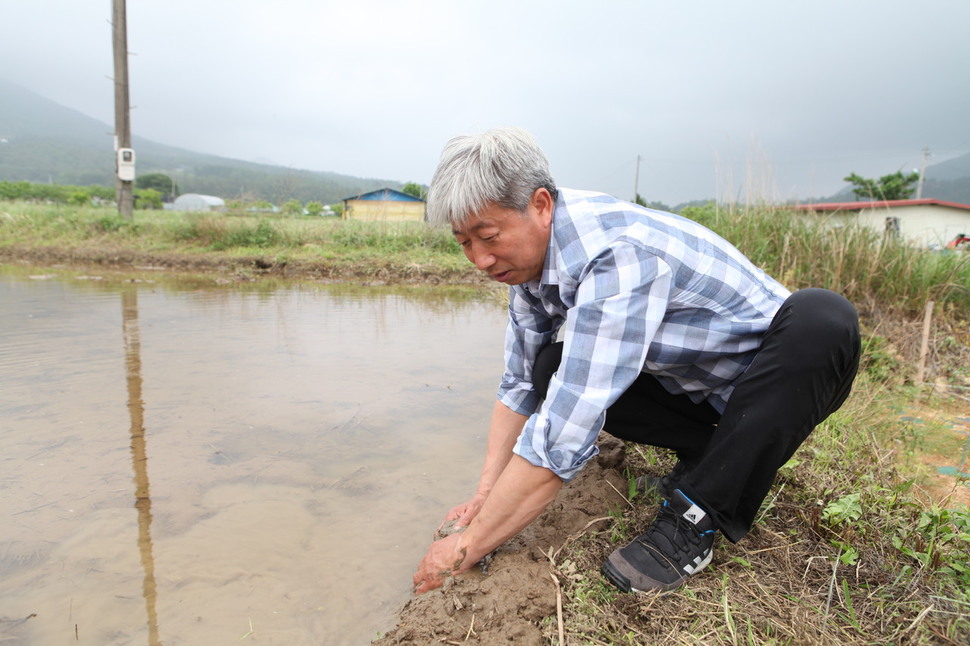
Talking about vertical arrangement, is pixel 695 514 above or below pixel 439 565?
above

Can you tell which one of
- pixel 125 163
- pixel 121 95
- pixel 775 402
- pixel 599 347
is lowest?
pixel 775 402

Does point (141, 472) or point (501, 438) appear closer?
point (501, 438)

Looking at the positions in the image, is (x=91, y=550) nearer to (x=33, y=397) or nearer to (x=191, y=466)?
(x=191, y=466)

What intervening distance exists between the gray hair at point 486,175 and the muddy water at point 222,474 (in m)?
1.04

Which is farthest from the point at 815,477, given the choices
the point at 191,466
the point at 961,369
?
the point at 961,369

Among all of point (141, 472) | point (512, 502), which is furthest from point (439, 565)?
point (141, 472)

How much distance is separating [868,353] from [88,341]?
5.10 metres

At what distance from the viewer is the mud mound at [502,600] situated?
4.00ft

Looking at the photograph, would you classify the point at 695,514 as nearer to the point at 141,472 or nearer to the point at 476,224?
the point at 476,224

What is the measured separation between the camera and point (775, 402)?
126 cm

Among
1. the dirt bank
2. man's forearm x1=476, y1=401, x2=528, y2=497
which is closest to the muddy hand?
man's forearm x1=476, y1=401, x2=528, y2=497

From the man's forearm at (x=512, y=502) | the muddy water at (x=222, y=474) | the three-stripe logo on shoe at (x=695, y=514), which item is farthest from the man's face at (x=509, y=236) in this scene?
the muddy water at (x=222, y=474)

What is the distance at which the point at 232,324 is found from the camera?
14.1 ft

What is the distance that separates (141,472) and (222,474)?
0.92ft
